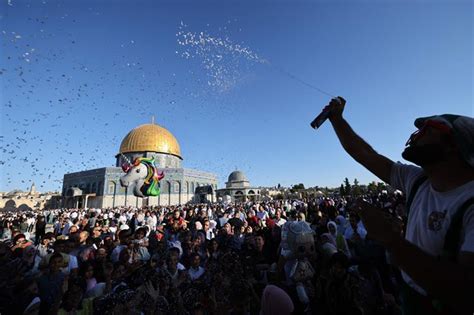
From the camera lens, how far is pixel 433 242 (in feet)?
3.55

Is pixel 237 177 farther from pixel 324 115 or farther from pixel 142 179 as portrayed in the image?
pixel 324 115

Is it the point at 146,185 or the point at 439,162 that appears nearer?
the point at 439,162

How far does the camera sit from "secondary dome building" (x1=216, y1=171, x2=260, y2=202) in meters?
56.5

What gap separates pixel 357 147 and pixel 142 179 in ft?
51.3

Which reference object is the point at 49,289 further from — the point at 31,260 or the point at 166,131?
the point at 166,131

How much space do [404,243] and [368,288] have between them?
376cm

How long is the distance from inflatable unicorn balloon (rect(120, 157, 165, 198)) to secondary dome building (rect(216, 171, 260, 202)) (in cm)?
3928

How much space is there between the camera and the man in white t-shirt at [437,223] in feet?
2.83

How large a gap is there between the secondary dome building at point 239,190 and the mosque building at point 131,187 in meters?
5.55

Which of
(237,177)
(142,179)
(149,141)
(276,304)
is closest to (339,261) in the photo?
(276,304)

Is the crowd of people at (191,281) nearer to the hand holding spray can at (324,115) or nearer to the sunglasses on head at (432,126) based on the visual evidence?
the hand holding spray can at (324,115)

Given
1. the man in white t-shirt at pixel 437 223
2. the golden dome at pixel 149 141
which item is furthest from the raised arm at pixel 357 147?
the golden dome at pixel 149 141

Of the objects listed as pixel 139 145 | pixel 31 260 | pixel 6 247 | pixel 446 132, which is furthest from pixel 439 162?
pixel 139 145

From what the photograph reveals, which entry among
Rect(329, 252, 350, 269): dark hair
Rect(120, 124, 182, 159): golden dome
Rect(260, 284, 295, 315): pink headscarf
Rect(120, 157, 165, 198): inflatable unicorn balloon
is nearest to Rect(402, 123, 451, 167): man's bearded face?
Rect(260, 284, 295, 315): pink headscarf
